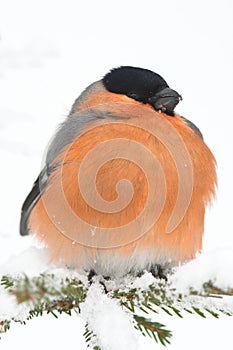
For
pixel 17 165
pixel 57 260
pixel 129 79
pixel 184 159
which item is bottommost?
pixel 17 165

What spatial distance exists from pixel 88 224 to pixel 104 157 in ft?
0.57

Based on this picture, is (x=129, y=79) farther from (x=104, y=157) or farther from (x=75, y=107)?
(x=104, y=157)

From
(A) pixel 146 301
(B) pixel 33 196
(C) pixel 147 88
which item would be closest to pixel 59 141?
(B) pixel 33 196

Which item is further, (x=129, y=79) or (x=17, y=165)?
(x=17, y=165)

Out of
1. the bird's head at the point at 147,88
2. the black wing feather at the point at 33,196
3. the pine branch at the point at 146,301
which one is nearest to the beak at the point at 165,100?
the bird's head at the point at 147,88

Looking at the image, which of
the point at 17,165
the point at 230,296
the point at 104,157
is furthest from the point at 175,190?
the point at 17,165

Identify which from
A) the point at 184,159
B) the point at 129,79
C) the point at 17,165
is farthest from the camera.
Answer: the point at 17,165

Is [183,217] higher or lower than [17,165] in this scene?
higher

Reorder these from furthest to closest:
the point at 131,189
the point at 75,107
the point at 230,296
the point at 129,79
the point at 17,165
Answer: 1. the point at 17,165
2. the point at 75,107
3. the point at 129,79
4. the point at 131,189
5. the point at 230,296

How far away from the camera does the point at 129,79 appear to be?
1728mm

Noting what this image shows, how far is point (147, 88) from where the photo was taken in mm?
1688

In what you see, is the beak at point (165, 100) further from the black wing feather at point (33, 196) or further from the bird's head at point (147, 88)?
the black wing feather at point (33, 196)

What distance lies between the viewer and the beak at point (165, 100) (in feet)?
5.39

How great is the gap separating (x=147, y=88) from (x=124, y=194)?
417 millimetres
